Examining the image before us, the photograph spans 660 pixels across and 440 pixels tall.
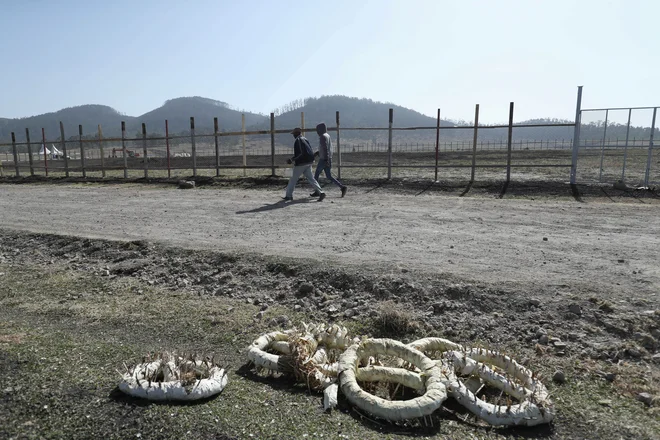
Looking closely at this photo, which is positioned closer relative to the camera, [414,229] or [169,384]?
[169,384]

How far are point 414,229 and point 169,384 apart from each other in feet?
17.3

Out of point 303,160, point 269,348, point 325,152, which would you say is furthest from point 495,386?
point 325,152

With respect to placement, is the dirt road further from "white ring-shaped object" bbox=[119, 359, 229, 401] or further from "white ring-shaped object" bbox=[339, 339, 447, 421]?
"white ring-shaped object" bbox=[119, 359, 229, 401]

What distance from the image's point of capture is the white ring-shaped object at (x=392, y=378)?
3281 millimetres

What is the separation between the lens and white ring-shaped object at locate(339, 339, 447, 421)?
3281mm

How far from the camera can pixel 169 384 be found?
11.6 feet

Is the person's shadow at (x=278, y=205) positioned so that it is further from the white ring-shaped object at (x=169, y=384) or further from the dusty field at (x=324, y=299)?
the white ring-shaped object at (x=169, y=384)

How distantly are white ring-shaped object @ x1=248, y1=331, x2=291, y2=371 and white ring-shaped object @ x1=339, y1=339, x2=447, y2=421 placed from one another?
21.8 inches

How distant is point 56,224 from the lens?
31.8ft

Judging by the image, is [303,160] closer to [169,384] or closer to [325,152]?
[325,152]

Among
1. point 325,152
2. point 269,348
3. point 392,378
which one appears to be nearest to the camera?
point 392,378

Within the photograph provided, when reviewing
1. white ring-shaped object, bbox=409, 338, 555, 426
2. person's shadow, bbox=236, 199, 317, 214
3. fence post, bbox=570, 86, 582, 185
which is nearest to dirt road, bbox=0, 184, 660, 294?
person's shadow, bbox=236, 199, 317, 214

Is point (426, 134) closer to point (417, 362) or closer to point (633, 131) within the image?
point (633, 131)

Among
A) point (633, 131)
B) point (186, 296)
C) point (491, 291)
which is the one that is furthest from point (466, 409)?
point (633, 131)
